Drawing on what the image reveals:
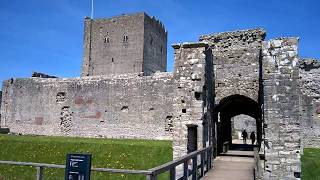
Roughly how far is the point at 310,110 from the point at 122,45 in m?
24.8

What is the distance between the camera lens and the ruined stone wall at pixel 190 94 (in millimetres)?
12141

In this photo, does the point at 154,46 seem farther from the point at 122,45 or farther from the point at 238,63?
the point at 238,63

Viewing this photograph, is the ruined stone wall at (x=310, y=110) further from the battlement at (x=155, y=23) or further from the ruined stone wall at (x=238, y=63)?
the battlement at (x=155, y=23)

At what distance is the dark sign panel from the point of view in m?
5.48

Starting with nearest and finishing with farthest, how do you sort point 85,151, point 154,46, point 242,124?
point 85,151, point 242,124, point 154,46

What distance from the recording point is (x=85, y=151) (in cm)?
1672

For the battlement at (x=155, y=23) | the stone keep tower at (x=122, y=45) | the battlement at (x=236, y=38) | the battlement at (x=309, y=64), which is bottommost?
the battlement at (x=309, y=64)

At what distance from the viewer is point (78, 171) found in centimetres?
551

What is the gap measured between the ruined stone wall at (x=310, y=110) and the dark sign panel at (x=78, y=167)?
14.9 metres

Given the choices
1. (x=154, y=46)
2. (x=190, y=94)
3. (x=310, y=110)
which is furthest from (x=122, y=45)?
(x=190, y=94)

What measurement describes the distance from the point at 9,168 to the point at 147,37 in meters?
25.8

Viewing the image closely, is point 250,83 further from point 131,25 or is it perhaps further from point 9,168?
point 131,25

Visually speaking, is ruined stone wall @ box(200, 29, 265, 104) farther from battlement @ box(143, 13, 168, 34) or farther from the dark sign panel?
battlement @ box(143, 13, 168, 34)

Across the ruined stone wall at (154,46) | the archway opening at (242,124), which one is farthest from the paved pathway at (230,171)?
the archway opening at (242,124)
